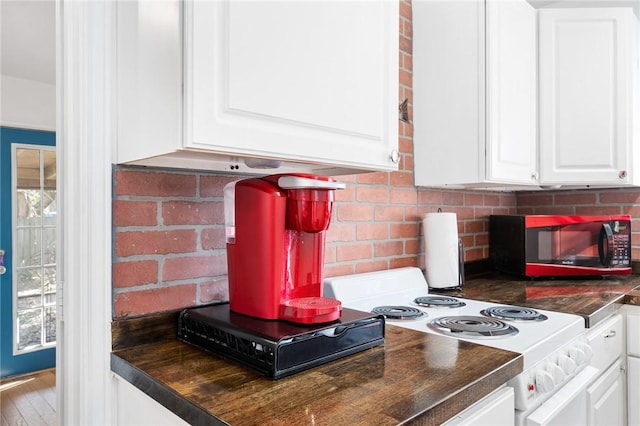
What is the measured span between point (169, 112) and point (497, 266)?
2.02 m

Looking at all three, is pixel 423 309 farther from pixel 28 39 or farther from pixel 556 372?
pixel 28 39

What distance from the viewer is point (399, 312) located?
4.54 feet

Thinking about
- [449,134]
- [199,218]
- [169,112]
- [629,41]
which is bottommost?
[199,218]

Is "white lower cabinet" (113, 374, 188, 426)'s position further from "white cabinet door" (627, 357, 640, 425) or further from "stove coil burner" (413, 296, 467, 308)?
"white cabinet door" (627, 357, 640, 425)

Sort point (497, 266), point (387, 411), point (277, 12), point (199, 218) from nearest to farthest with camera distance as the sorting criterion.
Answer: point (387, 411)
point (277, 12)
point (199, 218)
point (497, 266)

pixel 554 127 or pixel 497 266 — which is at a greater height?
pixel 554 127

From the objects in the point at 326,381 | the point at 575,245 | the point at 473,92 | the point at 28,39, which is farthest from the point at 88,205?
the point at 28,39

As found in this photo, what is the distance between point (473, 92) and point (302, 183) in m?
1.15

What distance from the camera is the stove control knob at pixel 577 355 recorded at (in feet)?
4.05

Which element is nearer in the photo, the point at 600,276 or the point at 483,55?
the point at 483,55

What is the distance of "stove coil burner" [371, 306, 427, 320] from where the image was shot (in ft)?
4.37

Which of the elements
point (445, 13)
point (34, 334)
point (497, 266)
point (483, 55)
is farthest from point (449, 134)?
point (34, 334)

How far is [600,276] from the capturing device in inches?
84.7

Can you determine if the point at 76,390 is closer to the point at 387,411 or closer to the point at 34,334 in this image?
the point at 387,411
